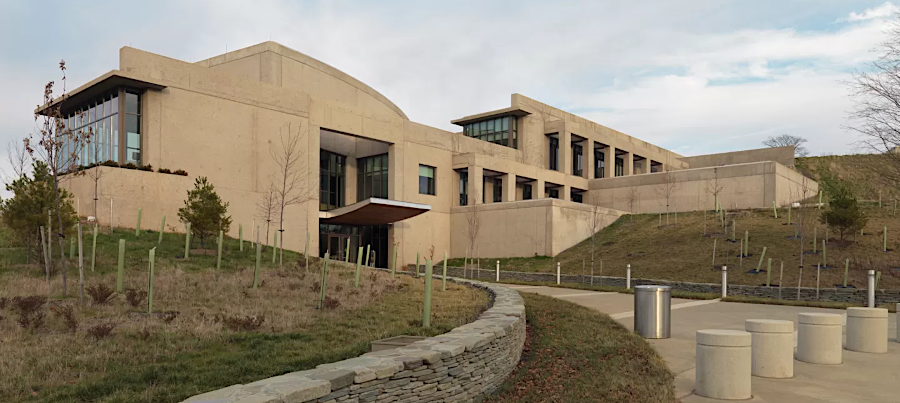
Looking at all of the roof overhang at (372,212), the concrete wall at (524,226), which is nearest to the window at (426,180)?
the concrete wall at (524,226)

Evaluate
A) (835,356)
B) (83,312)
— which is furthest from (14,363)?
(835,356)

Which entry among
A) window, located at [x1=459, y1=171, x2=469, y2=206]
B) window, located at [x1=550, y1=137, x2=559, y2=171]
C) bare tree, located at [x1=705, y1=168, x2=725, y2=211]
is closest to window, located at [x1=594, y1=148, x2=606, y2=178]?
window, located at [x1=550, y1=137, x2=559, y2=171]

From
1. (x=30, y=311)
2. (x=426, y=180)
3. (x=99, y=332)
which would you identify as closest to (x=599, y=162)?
(x=426, y=180)

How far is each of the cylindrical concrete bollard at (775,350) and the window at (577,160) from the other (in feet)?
155

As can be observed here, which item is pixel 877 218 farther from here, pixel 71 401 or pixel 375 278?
pixel 71 401

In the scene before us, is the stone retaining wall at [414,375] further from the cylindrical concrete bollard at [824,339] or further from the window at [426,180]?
the window at [426,180]

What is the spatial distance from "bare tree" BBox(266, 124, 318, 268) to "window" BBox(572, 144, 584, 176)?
29.8m

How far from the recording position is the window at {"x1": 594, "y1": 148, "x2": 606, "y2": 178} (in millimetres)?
57656

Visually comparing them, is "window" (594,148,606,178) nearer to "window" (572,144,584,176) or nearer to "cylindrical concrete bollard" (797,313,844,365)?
"window" (572,144,584,176)

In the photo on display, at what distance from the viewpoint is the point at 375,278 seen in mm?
17578

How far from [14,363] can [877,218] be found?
36948 millimetres

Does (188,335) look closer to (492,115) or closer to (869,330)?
(869,330)

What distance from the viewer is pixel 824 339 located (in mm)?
9070

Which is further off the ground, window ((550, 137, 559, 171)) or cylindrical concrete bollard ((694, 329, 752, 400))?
window ((550, 137, 559, 171))
